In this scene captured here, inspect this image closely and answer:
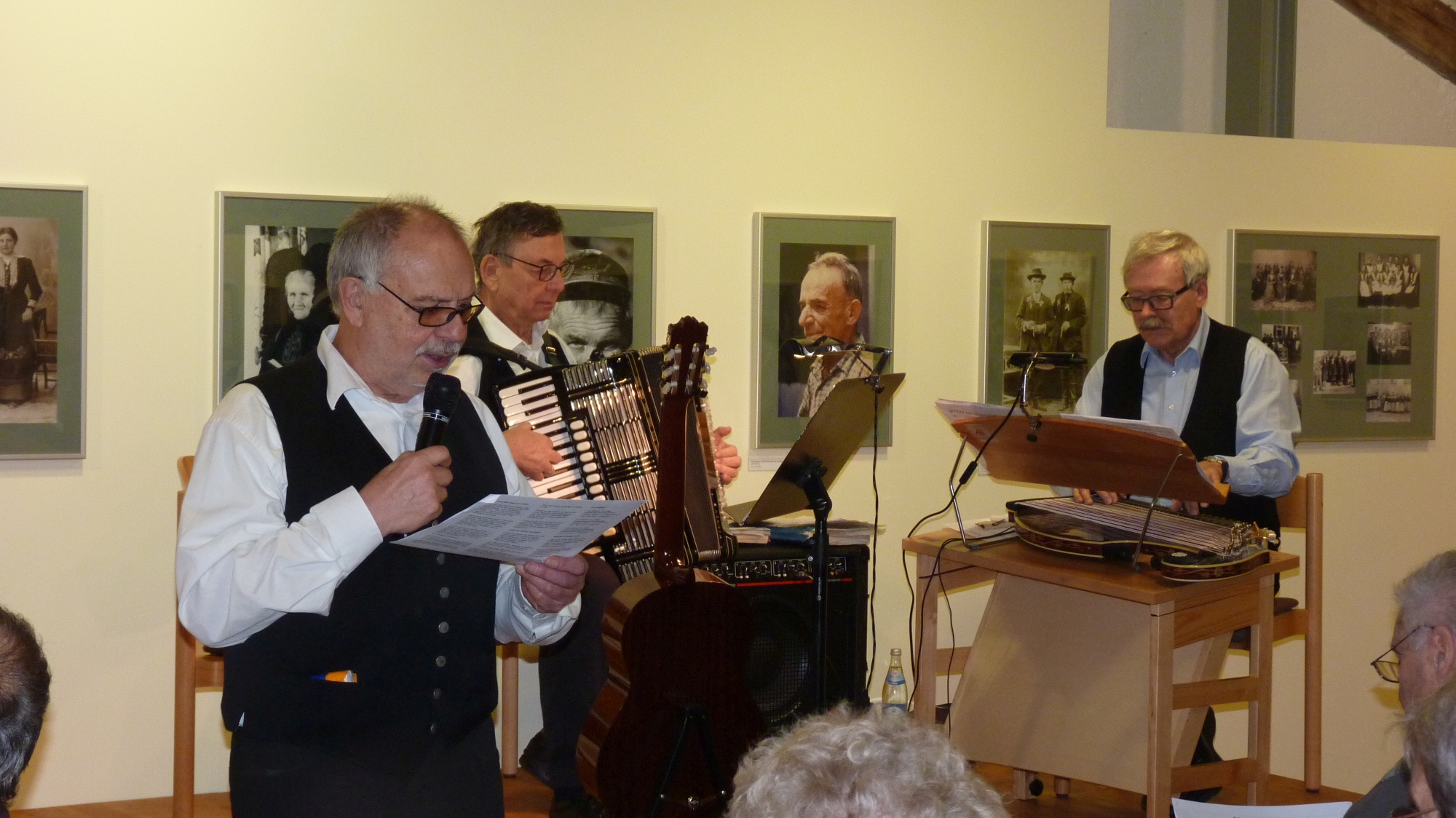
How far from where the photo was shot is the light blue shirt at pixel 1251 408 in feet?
13.4

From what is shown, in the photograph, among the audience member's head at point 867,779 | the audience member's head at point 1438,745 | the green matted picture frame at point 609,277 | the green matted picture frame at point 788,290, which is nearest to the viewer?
the audience member's head at point 867,779

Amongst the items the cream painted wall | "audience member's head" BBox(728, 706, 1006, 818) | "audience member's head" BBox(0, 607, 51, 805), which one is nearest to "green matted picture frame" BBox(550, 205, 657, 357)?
the cream painted wall

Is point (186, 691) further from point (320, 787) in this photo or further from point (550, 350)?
point (320, 787)

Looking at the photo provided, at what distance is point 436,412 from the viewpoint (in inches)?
89.9

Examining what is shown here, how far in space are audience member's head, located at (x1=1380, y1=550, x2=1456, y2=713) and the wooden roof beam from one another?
454cm

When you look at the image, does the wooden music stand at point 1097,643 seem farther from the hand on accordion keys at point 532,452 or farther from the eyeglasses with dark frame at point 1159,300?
the hand on accordion keys at point 532,452

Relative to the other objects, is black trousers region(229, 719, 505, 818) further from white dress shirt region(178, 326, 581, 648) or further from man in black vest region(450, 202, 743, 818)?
man in black vest region(450, 202, 743, 818)

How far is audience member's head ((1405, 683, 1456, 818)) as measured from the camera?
1.40 meters

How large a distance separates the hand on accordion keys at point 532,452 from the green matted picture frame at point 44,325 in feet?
5.59

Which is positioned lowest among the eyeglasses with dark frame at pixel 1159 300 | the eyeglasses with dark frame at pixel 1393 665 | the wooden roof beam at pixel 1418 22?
the eyeglasses with dark frame at pixel 1393 665

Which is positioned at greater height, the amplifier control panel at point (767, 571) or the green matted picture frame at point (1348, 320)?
the green matted picture frame at point (1348, 320)

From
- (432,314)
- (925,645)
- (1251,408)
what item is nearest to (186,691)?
(432,314)

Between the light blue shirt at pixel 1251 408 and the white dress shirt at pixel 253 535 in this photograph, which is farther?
the light blue shirt at pixel 1251 408

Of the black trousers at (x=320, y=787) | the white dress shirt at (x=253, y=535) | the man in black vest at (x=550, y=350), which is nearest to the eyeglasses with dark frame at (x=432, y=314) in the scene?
the white dress shirt at (x=253, y=535)
